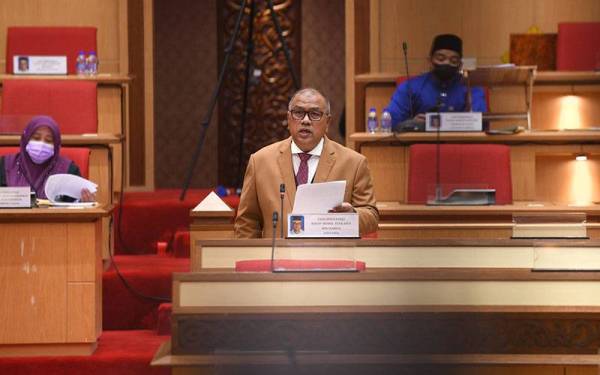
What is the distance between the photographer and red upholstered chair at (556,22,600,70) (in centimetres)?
725

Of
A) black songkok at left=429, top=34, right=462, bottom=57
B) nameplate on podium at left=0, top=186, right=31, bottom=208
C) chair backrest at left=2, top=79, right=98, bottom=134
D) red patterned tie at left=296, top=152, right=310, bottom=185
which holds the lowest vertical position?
nameplate on podium at left=0, top=186, right=31, bottom=208

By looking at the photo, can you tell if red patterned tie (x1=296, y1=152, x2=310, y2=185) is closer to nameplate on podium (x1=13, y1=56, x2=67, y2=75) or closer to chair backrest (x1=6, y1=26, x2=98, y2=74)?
nameplate on podium (x1=13, y1=56, x2=67, y2=75)

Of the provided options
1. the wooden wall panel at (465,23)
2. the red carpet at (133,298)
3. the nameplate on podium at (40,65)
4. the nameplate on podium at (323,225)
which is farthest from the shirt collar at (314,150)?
the wooden wall panel at (465,23)

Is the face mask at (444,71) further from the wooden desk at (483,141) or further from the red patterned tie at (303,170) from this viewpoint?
the red patterned tie at (303,170)

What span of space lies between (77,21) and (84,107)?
167 centimetres

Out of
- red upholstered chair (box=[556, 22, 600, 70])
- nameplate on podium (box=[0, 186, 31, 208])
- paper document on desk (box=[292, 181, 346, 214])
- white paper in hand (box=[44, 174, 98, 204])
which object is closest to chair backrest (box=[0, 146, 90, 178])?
white paper in hand (box=[44, 174, 98, 204])

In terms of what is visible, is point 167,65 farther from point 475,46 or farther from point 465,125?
point 465,125

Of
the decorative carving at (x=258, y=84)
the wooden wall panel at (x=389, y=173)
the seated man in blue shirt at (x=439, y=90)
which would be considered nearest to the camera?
the wooden wall panel at (x=389, y=173)

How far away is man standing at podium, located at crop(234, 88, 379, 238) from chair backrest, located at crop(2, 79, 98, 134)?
2345 mm

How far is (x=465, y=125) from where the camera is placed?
571 centimetres

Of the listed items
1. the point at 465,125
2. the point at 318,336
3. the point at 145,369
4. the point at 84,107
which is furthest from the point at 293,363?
the point at 84,107

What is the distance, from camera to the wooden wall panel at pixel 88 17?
7750 mm

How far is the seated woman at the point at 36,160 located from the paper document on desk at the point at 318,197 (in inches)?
80.8

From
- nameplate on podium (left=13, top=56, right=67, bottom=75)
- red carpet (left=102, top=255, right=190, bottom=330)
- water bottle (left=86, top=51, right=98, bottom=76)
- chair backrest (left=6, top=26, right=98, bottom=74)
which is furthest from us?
chair backrest (left=6, top=26, right=98, bottom=74)
